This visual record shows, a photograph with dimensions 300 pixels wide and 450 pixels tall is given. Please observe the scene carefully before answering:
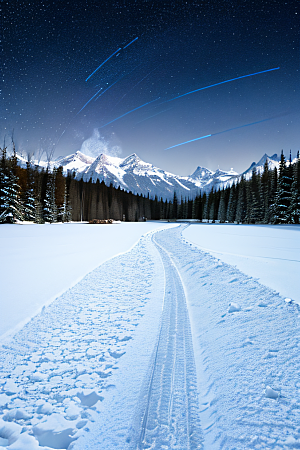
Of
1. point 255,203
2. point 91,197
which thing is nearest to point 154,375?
point 255,203

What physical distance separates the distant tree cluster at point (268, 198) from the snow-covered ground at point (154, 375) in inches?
1729

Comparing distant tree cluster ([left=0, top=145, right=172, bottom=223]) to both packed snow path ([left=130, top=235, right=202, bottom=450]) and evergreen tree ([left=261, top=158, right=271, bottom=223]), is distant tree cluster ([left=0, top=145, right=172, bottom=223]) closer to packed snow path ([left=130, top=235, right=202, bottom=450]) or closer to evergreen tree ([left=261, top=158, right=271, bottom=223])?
packed snow path ([left=130, top=235, right=202, bottom=450])

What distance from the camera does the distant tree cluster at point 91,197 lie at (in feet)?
112

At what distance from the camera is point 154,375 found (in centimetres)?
264

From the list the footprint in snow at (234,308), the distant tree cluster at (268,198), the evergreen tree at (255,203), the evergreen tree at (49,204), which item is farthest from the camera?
the evergreen tree at (255,203)

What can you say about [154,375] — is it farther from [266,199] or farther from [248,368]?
[266,199]

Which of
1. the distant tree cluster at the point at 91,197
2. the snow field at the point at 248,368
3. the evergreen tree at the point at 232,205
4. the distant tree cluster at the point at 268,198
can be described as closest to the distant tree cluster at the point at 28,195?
the distant tree cluster at the point at 91,197

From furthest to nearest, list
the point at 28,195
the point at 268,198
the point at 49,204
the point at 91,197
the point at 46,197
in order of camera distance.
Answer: the point at 91,197
the point at 268,198
the point at 46,197
the point at 49,204
the point at 28,195

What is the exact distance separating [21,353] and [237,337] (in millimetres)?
3285

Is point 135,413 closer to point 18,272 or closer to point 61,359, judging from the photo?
point 61,359

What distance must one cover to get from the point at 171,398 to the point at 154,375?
380 millimetres

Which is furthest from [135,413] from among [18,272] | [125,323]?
[18,272]

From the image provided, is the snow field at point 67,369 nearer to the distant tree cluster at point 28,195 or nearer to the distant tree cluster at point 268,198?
the distant tree cluster at point 28,195

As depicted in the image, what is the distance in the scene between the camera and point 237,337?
346cm
